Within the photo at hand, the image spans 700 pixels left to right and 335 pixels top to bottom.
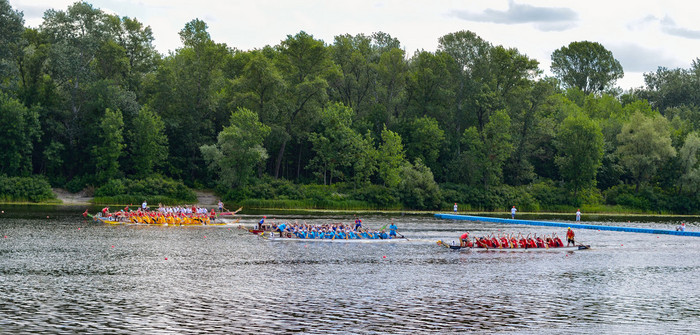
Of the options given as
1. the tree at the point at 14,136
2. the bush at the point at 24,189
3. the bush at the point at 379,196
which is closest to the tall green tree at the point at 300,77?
the bush at the point at 379,196

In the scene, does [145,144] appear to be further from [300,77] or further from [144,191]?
[300,77]

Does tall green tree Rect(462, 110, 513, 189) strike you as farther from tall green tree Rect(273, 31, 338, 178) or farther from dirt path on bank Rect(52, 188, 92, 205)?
dirt path on bank Rect(52, 188, 92, 205)

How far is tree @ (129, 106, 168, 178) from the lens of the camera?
97750 millimetres

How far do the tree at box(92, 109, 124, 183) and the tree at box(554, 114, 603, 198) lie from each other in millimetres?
68446

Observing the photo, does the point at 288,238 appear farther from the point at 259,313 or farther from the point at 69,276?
the point at 259,313

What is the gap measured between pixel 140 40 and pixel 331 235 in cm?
6491

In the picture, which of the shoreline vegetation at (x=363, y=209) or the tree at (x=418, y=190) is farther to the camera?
the tree at (x=418, y=190)

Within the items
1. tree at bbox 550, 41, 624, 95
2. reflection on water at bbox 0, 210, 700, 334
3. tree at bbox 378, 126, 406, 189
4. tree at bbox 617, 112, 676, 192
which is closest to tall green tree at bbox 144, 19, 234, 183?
tree at bbox 378, 126, 406, 189

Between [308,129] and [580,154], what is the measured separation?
1712 inches

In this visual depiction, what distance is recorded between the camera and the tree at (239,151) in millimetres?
95062

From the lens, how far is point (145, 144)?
97938 mm

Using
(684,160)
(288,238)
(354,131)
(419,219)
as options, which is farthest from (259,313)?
(684,160)

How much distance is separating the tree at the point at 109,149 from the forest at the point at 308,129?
0.86ft

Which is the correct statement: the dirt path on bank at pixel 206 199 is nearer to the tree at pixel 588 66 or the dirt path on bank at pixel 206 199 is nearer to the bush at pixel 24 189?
the bush at pixel 24 189
